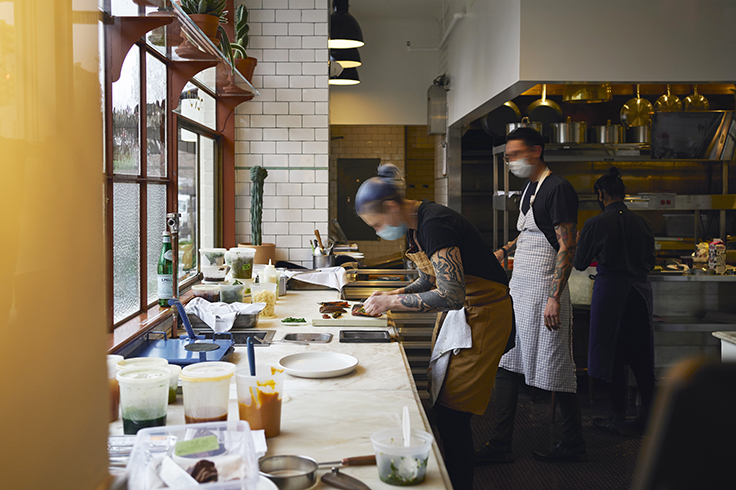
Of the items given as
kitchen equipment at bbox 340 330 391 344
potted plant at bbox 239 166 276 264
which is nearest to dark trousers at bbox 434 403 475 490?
kitchen equipment at bbox 340 330 391 344

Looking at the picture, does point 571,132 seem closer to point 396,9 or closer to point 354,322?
point 396,9

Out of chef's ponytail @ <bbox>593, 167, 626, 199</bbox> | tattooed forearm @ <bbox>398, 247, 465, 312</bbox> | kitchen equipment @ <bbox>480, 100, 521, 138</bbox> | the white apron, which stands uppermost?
kitchen equipment @ <bbox>480, 100, 521, 138</bbox>

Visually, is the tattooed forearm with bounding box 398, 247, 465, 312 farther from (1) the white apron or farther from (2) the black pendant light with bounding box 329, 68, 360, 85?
A: (2) the black pendant light with bounding box 329, 68, 360, 85

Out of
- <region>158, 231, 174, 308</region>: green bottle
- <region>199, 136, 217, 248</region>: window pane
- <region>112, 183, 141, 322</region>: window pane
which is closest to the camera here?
<region>112, 183, 141, 322</region>: window pane

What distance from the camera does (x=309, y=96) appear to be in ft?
17.6

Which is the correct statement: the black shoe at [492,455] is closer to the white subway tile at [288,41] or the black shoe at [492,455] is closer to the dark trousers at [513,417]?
the dark trousers at [513,417]

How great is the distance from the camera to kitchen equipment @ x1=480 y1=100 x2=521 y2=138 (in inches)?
285

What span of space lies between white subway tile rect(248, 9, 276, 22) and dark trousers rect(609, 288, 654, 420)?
12.5 feet

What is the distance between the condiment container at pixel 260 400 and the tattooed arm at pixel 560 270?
2289 mm

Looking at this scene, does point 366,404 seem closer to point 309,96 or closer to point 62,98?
point 62,98

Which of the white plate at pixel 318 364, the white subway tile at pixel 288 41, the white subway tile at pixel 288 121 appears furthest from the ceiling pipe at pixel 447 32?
the white plate at pixel 318 364

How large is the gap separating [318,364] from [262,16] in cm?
405

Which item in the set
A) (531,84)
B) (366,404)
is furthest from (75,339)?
(531,84)

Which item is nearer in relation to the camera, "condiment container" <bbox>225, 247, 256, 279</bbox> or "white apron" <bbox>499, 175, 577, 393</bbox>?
"white apron" <bbox>499, 175, 577, 393</bbox>
